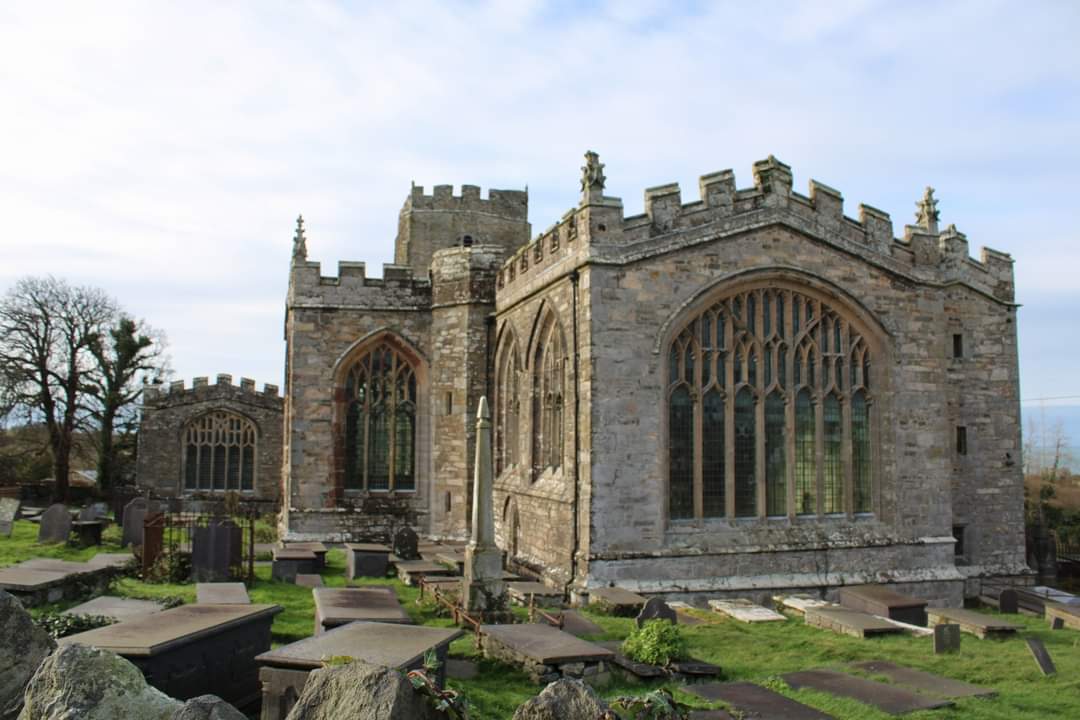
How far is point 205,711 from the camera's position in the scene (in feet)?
16.8

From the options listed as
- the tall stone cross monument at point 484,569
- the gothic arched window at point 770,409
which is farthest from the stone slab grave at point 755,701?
the gothic arched window at point 770,409

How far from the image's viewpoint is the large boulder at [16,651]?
6434 millimetres

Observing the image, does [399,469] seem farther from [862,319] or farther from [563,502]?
[862,319]

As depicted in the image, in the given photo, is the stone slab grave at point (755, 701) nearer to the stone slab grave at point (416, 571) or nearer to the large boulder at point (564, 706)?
the large boulder at point (564, 706)

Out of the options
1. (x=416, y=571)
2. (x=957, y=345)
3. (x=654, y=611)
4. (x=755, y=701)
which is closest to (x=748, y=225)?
(x=957, y=345)

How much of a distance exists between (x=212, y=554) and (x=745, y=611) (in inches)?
328

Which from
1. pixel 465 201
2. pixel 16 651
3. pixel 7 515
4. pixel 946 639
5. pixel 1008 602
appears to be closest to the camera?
pixel 16 651

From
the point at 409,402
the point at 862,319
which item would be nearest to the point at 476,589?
the point at 862,319

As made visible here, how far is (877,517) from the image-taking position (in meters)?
17.0

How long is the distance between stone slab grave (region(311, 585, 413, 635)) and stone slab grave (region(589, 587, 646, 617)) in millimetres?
3432

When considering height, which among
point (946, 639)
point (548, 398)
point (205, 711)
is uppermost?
point (548, 398)

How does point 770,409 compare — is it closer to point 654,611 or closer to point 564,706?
point 654,611

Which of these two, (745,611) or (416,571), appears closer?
(745,611)

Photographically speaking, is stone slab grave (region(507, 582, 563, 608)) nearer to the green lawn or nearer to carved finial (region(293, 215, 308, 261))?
the green lawn
